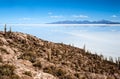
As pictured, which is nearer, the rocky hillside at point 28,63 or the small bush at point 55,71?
the rocky hillside at point 28,63

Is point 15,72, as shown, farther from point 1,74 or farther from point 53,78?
point 53,78

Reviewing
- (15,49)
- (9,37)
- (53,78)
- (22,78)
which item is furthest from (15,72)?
(9,37)

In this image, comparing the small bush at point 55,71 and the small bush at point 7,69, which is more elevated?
the small bush at point 7,69

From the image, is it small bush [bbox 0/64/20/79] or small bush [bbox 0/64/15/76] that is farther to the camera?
small bush [bbox 0/64/15/76]

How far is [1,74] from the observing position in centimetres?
2438

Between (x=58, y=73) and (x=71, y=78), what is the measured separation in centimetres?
209

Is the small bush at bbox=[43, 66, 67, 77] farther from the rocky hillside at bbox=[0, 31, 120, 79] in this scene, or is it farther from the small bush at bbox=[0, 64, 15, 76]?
the small bush at bbox=[0, 64, 15, 76]

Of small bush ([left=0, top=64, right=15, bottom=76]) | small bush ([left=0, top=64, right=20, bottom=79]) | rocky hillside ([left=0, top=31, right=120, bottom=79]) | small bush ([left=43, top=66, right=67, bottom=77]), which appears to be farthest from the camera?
small bush ([left=43, top=66, right=67, bottom=77])

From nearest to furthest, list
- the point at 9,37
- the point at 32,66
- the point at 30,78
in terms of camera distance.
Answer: the point at 30,78 < the point at 32,66 < the point at 9,37

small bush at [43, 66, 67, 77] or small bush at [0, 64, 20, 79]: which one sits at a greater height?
small bush at [0, 64, 20, 79]

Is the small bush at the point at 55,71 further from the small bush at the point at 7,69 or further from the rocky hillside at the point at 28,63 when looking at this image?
the small bush at the point at 7,69

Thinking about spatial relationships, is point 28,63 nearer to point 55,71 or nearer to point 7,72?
point 55,71


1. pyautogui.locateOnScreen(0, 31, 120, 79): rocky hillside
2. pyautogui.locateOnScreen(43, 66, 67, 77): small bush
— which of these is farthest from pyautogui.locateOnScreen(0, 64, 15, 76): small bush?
pyautogui.locateOnScreen(43, 66, 67, 77): small bush

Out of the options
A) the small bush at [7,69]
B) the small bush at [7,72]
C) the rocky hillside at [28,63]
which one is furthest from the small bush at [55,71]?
the small bush at [7,72]
